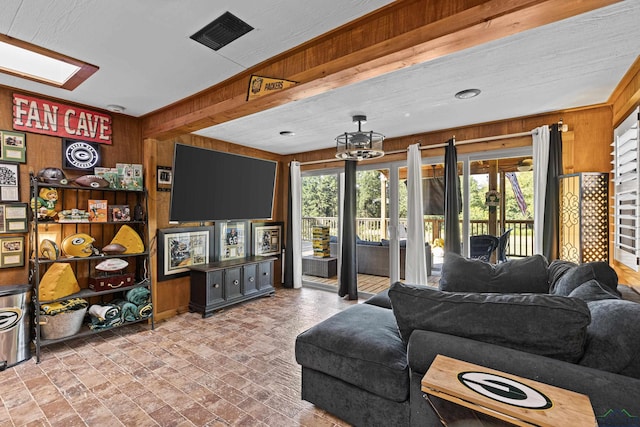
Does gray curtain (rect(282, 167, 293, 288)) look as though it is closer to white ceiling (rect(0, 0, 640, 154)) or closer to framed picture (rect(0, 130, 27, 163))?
white ceiling (rect(0, 0, 640, 154))

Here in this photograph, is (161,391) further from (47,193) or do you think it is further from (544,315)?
(544,315)

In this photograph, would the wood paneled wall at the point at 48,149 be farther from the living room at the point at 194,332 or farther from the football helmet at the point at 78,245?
the football helmet at the point at 78,245

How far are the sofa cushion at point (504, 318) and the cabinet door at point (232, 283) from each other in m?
2.98

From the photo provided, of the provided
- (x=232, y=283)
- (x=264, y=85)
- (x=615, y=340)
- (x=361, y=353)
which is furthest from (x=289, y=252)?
(x=615, y=340)

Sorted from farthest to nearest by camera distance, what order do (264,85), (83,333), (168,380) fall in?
1. (83,333)
2. (168,380)
3. (264,85)

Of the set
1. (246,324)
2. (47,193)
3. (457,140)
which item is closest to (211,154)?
(47,193)

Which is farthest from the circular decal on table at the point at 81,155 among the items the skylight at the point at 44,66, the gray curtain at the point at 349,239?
the gray curtain at the point at 349,239

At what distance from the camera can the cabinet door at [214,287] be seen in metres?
3.90

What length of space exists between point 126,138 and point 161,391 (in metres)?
2.79

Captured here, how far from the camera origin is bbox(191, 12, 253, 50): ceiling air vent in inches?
68.0

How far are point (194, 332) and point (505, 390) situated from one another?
3.14 meters

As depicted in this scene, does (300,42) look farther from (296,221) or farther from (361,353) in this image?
(296,221)

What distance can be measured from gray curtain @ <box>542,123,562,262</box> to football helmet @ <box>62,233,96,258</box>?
4649mm

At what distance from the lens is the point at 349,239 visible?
479cm
